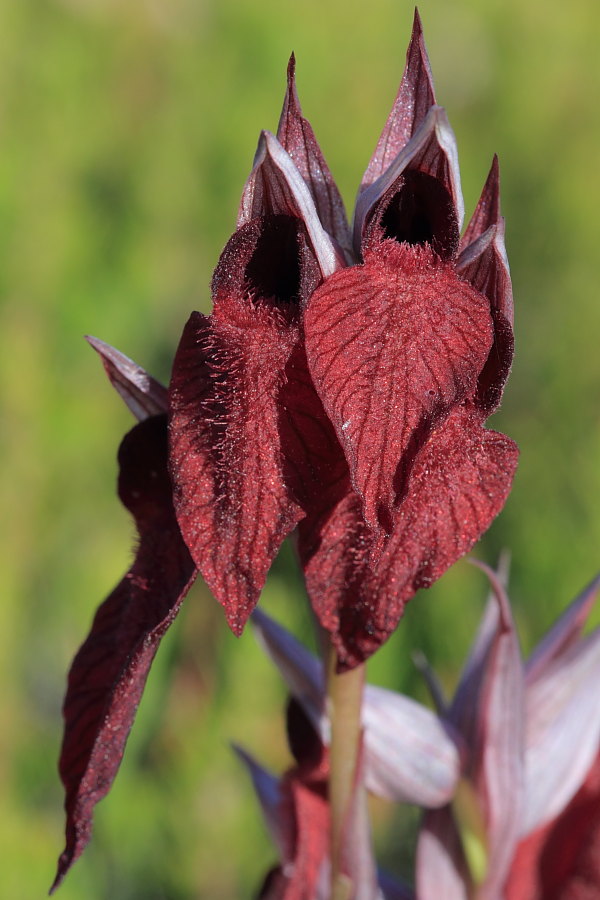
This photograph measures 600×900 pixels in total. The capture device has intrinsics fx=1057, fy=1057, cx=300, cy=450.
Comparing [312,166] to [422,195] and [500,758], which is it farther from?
[500,758]

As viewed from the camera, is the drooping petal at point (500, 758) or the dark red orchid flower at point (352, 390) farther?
the drooping petal at point (500, 758)

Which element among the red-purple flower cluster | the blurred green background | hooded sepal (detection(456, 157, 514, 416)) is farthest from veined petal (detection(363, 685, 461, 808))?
the blurred green background

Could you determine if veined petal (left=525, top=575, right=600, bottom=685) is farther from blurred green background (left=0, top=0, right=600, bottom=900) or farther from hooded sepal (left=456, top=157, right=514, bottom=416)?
blurred green background (left=0, top=0, right=600, bottom=900)

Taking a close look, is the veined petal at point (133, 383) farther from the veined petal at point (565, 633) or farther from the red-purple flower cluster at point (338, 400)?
the veined petal at point (565, 633)

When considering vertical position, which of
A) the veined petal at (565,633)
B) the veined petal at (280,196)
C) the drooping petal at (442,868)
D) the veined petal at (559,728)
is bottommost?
the drooping petal at (442,868)

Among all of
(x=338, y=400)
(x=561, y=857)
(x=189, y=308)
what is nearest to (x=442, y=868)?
(x=561, y=857)

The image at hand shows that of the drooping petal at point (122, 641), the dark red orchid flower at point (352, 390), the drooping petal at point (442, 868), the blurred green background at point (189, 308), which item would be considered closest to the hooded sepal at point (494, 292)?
the dark red orchid flower at point (352, 390)
